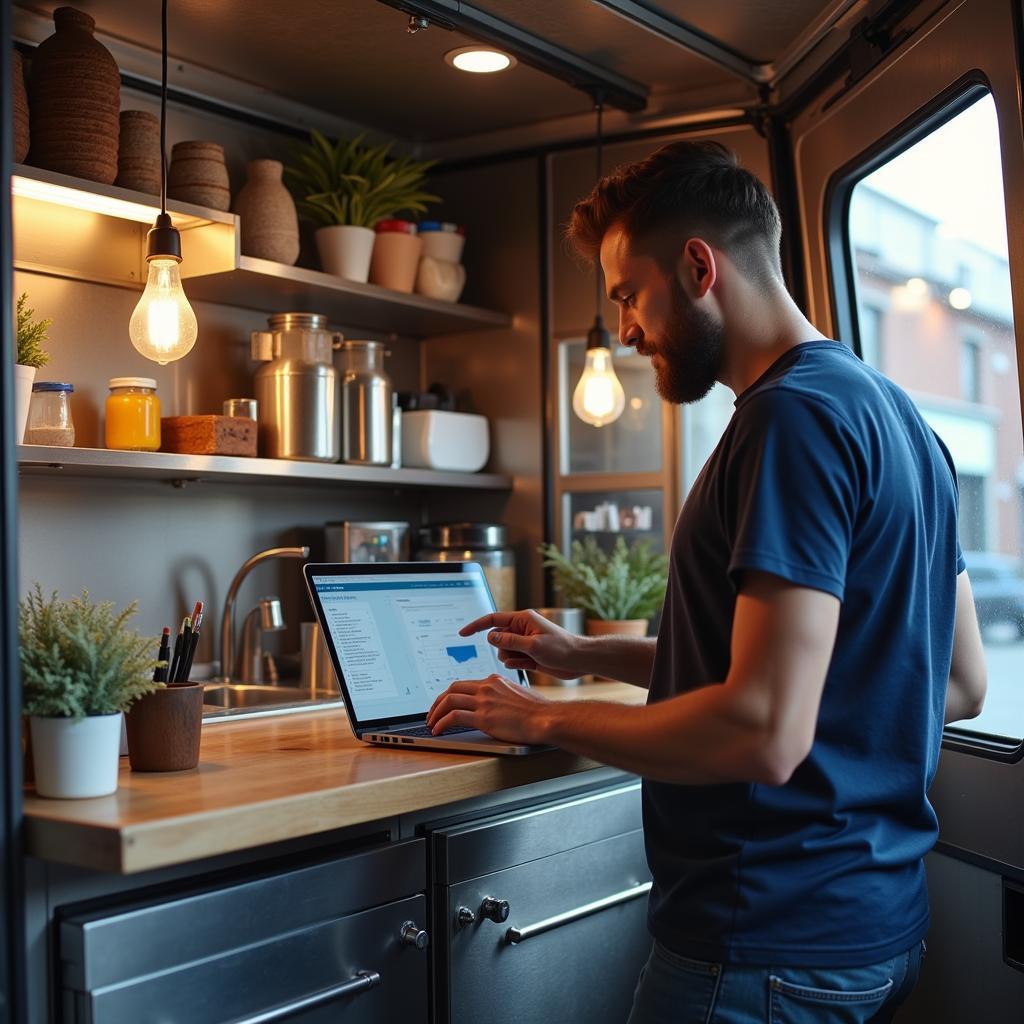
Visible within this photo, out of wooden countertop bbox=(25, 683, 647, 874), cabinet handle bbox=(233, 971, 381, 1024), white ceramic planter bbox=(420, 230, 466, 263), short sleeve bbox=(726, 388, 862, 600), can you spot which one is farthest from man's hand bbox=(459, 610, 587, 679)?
white ceramic planter bbox=(420, 230, 466, 263)

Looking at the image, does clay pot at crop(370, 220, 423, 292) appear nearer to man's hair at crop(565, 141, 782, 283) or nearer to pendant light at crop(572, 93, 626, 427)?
pendant light at crop(572, 93, 626, 427)

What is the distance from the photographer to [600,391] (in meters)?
2.75

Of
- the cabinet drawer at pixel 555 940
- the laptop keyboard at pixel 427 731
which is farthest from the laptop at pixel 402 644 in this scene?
the cabinet drawer at pixel 555 940

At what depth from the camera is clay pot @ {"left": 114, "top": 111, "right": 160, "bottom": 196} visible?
2.30 metres

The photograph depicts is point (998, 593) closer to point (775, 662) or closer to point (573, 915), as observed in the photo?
point (573, 915)

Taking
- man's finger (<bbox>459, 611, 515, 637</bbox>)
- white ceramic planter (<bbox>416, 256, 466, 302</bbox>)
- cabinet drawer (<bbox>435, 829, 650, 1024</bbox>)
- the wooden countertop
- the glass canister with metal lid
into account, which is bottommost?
cabinet drawer (<bbox>435, 829, 650, 1024</bbox>)

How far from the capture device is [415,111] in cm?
302

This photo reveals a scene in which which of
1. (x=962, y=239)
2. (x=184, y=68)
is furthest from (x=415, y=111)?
(x=962, y=239)

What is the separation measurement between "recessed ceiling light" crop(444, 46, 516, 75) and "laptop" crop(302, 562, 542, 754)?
115 centimetres

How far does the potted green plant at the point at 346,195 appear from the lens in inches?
110

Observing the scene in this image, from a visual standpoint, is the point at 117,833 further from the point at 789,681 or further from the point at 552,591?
→ the point at 552,591

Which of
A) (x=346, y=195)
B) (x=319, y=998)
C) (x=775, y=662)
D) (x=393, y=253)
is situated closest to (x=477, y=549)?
(x=393, y=253)

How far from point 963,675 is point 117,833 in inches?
42.0

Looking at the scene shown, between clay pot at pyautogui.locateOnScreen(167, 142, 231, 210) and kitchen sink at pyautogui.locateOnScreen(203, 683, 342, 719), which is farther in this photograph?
kitchen sink at pyautogui.locateOnScreen(203, 683, 342, 719)
